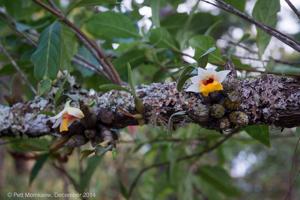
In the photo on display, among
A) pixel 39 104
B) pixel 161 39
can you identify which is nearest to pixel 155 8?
pixel 161 39

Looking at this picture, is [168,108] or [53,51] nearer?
[168,108]

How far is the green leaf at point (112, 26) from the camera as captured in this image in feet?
2.91

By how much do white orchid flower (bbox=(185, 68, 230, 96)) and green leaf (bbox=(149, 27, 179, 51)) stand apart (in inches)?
11.1

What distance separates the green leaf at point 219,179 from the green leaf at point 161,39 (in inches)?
18.7

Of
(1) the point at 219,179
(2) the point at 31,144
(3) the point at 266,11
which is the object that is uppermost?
(3) the point at 266,11

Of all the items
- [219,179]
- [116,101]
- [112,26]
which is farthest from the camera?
[219,179]

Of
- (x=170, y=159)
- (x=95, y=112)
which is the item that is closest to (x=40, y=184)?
(x=170, y=159)

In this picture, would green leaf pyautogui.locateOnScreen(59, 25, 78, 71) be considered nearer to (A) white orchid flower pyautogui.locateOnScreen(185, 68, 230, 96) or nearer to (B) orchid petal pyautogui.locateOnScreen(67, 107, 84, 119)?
→ (B) orchid petal pyautogui.locateOnScreen(67, 107, 84, 119)

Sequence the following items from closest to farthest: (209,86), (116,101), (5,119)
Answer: (209,86)
(116,101)
(5,119)

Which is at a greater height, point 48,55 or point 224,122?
point 48,55

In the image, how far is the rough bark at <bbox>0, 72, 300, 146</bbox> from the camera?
57cm

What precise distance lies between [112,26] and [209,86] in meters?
0.39

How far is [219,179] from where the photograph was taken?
1.21 m

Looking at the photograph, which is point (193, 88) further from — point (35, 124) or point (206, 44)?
point (35, 124)
